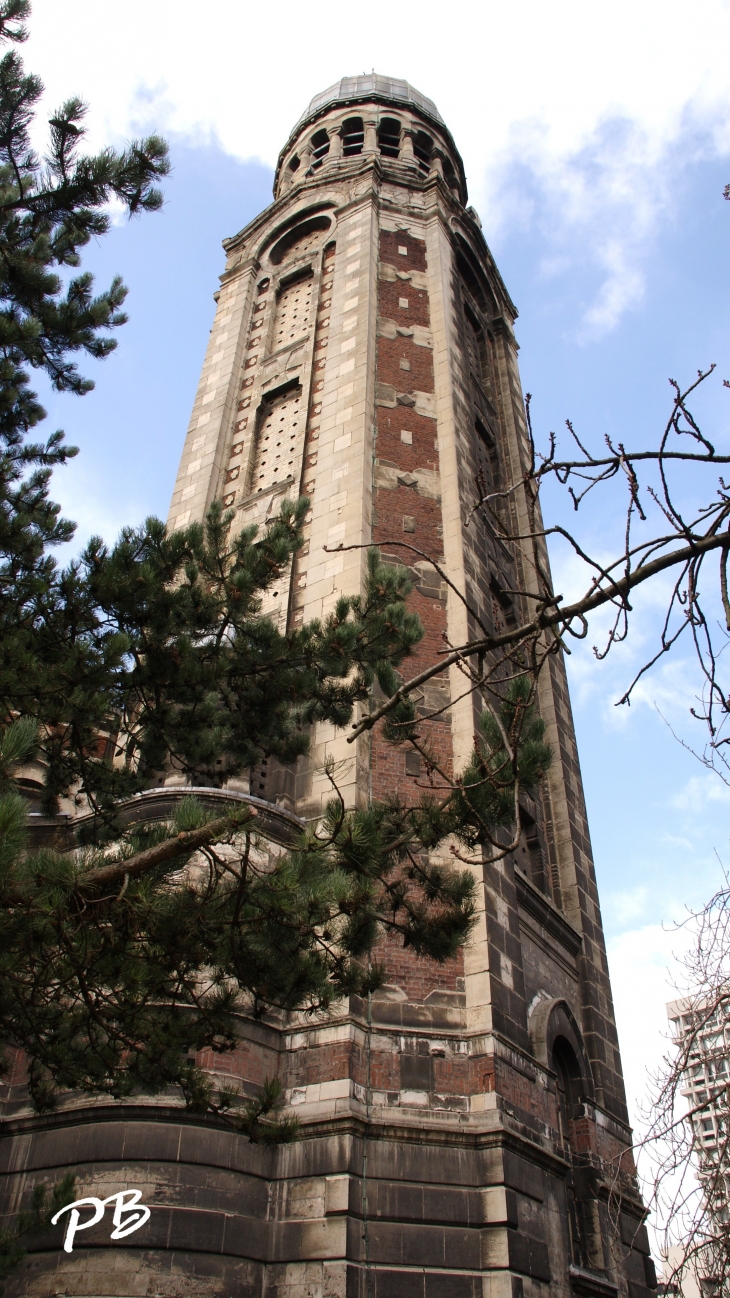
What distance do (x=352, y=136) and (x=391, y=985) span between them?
73.1 ft

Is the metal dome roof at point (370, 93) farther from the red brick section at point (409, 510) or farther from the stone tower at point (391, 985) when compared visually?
the red brick section at point (409, 510)

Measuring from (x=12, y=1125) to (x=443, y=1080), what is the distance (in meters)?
3.87

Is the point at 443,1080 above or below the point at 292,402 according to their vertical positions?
below

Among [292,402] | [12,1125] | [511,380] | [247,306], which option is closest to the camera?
[12,1125]

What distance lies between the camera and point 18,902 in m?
4.92

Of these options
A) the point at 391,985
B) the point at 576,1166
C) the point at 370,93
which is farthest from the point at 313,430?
the point at 370,93

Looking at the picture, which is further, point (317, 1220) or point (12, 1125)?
point (12, 1125)

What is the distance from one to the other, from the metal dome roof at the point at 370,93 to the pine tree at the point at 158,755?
18878mm

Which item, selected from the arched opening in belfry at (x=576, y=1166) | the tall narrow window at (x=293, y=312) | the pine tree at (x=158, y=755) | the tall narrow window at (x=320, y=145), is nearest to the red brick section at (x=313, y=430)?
the tall narrow window at (x=293, y=312)

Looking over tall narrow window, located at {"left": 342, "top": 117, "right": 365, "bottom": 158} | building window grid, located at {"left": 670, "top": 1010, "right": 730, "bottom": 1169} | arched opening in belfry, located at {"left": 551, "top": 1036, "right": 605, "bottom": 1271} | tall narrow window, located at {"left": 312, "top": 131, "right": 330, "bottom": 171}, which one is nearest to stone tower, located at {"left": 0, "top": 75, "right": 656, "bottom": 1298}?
arched opening in belfry, located at {"left": 551, "top": 1036, "right": 605, "bottom": 1271}

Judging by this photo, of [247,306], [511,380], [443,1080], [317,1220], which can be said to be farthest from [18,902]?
[511,380]

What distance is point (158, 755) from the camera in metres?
8.52

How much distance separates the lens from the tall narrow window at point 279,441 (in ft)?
52.4

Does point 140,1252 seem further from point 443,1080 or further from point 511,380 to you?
point 511,380
